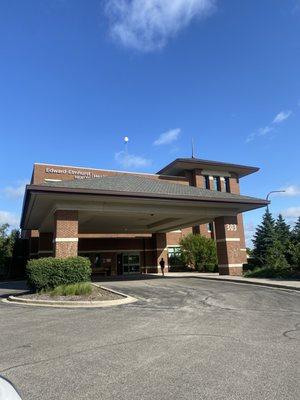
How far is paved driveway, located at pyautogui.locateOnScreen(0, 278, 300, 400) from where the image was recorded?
17.2ft

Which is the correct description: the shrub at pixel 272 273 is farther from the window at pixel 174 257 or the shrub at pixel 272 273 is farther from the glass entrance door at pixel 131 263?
the glass entrance door at pixel 131 263

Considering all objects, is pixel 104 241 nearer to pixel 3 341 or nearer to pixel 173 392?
pixel 3 341

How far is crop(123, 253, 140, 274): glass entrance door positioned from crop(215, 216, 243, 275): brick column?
16028 mm

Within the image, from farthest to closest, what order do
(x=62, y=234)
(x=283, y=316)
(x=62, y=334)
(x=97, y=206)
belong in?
(x=97, y=206)
(x=62, y=234)
(x=283, y=316)
(x=62, y=334)

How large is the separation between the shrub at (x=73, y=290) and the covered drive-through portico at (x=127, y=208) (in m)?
5.61

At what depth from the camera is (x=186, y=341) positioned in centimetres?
808

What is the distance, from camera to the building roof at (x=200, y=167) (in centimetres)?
5034

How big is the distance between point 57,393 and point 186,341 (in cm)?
353

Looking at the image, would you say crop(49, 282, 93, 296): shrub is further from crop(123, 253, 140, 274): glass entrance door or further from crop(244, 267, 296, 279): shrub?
crop(123, 253, 140, 274): glass entrance door

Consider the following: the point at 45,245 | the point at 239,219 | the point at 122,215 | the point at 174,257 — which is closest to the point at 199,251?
the point at 174,257

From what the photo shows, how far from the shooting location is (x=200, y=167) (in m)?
51.8

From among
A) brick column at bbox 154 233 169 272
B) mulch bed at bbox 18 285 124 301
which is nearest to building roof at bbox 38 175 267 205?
mulch bed at bbox 18 285 124 301

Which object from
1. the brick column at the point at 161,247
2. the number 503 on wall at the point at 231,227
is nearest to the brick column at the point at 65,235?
the number 503 on wall at the point at 231,227

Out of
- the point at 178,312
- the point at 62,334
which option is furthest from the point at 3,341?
the point at 178,312
